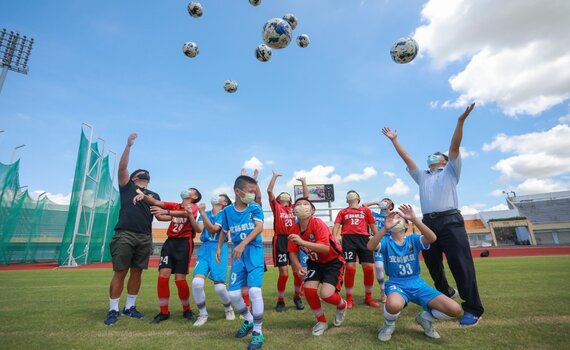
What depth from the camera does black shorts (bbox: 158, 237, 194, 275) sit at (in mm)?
A: 5266

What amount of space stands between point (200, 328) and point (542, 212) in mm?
70087

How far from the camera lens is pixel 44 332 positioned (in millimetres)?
4297

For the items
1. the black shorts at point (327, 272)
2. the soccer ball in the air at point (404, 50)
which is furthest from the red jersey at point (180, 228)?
the soccer ball in the air at point (404, 50)

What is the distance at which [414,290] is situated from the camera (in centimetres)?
381

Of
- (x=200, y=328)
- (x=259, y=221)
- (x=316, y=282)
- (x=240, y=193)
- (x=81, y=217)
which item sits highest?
(x=81, y=217)

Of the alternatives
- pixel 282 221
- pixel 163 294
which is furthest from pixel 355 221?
pixel 163 294

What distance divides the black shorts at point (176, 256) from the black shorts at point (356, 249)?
325 cm

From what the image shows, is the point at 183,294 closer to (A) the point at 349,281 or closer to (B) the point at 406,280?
(A) the point at 349,281

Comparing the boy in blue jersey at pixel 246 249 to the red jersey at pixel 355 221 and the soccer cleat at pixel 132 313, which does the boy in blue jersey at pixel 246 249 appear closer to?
the soccer cleat at pixel 132 313

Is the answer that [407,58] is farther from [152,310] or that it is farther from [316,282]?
[152,310]

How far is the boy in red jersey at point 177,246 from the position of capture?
199 inches

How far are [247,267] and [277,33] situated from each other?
552 cm

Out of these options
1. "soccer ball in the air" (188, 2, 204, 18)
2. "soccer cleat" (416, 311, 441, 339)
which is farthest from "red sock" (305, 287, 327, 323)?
"soccer ball in the air" (188, 2, 204, 18)

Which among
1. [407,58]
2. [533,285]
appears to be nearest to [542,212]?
[533,285]
